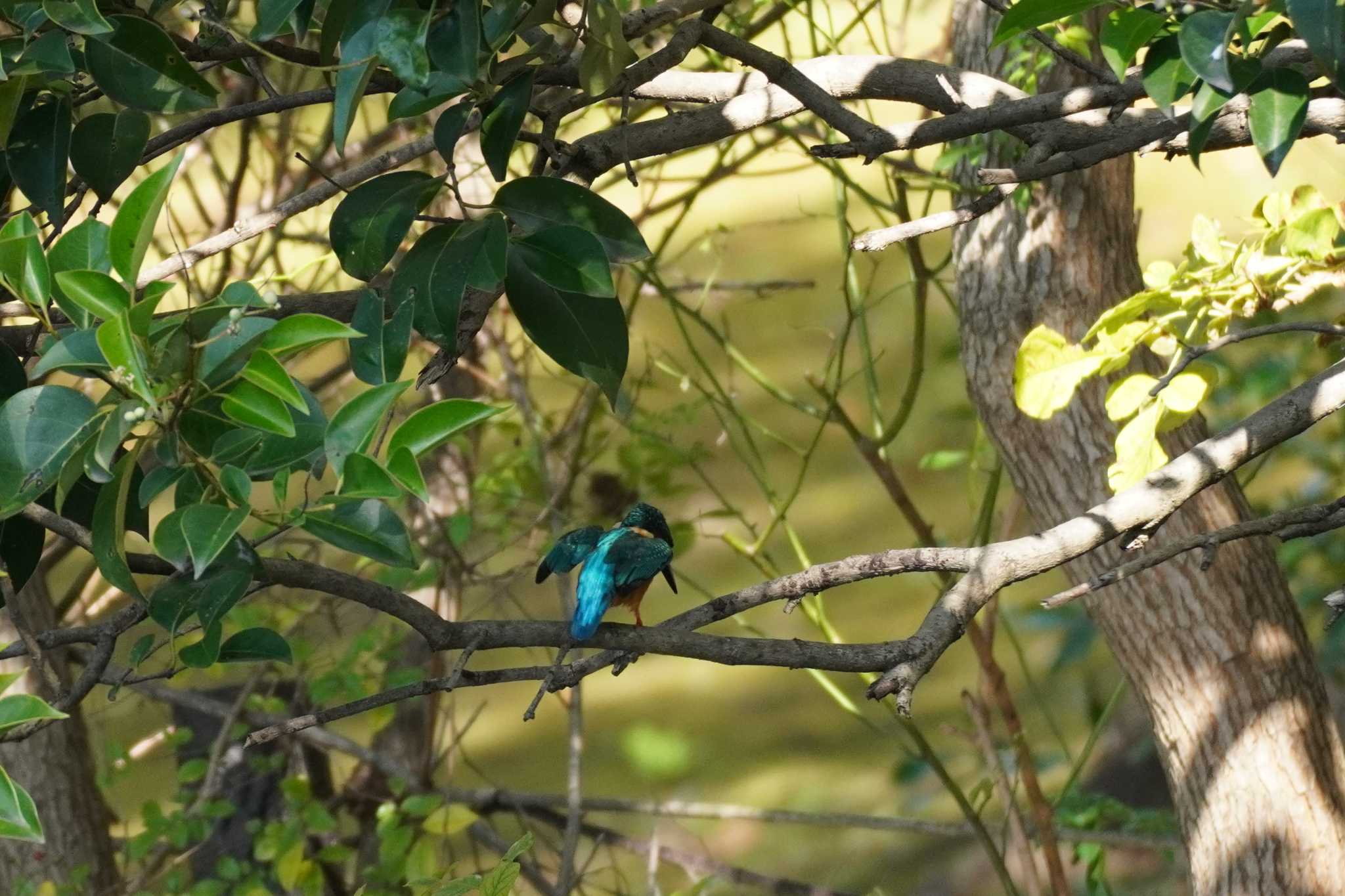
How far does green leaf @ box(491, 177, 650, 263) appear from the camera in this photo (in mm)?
1079

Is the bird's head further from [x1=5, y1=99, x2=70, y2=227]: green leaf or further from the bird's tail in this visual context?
[x1=5, y1=99, x2=70, y2=227]: green leaf

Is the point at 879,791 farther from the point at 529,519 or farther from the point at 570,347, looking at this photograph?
the point at 570,347

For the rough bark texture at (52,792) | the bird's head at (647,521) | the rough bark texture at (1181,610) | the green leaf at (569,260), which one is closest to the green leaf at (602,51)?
the green leaf at (569,260)

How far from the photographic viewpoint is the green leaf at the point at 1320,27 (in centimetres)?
73

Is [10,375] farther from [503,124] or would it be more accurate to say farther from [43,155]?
[503,124]

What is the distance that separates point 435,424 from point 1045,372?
0.66m

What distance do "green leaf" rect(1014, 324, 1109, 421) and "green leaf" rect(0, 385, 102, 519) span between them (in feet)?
2.72

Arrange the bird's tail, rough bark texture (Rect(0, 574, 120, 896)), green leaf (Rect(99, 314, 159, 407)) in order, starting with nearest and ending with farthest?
green leaf (Rect(99, 314, 159, 407)), the bird's tail, rough bark texture (Rect(0, 574, 120, 896))

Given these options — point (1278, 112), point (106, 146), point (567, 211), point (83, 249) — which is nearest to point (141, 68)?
point (106, 146)

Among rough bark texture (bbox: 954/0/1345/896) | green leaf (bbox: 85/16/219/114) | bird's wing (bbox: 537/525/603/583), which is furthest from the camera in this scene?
rough bark texture (bbox: 954/0/1345/896)

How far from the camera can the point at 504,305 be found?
2.79 m

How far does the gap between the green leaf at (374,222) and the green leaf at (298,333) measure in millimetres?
278

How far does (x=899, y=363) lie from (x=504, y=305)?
1.08 m

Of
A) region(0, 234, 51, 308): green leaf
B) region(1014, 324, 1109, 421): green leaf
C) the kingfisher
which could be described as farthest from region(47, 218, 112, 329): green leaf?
region(1014, 324, 1109, 421): green leaf
